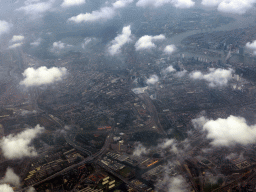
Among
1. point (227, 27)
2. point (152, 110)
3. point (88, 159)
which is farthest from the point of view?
point (227, 27)

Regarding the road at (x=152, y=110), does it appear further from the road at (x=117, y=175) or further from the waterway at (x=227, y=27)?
the waterway at (x=227, y=27)

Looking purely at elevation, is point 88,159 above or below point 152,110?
below

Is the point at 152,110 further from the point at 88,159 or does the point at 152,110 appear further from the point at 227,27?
the point at 227,27

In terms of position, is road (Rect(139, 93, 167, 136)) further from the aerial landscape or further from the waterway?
the waterway

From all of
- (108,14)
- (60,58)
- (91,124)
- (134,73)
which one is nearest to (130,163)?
(91,124)

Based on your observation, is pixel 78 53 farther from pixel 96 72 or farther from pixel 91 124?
pixel 91 124

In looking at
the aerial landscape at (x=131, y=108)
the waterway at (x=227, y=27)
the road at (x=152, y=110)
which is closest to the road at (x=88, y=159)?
the aerial landscape at (x=131, y=108)

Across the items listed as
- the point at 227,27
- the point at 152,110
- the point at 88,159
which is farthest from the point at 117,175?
the point at 227,27

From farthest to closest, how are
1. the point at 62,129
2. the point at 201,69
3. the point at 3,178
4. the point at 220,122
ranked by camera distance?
the point at 201,69 < the point at 62,129 < the point at 220,122 < the point at 3,178
